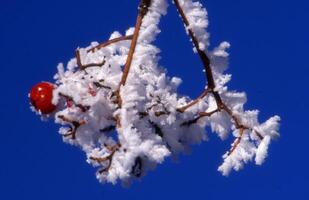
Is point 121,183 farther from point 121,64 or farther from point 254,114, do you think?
point 254,114

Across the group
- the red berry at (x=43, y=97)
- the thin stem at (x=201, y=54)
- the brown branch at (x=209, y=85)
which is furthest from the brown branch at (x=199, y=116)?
the red berry at (x=43, y=97)

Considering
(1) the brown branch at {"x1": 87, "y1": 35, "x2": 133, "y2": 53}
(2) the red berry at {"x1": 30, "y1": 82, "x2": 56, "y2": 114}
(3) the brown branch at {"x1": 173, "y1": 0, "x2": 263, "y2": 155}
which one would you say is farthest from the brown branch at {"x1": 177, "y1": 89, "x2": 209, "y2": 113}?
(2) the red berry at {"x1": 30, "y1": 82, "x2": 56, "y2": 114}

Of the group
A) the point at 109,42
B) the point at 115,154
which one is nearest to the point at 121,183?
the point at 115,154

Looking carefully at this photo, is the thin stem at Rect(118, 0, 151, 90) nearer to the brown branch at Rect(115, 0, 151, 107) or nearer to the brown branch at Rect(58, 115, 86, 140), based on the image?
the brown branch at Rect(115, 0, 151, 107)

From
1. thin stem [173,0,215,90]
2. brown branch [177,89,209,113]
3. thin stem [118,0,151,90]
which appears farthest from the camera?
brown branch [177,89,209,113]

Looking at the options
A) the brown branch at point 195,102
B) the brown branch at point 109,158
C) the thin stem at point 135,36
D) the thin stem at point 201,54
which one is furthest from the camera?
the brown branch at point 195,102

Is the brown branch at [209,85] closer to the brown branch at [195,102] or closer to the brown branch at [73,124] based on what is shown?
the brown branch at [195,102]
